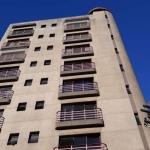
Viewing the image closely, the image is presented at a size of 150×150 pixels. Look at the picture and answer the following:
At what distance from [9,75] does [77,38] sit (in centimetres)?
1068

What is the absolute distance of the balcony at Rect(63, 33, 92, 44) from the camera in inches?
1092

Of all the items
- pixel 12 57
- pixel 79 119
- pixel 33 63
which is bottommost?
pixel 79 119

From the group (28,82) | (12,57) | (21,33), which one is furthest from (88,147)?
(21,33)

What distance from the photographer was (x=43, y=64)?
24234mm

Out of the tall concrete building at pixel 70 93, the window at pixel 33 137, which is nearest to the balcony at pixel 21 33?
the tall concrete building at pixel 70 93

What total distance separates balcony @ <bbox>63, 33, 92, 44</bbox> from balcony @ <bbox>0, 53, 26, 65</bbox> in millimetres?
6034

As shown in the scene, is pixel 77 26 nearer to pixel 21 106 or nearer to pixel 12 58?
pixel 12 58

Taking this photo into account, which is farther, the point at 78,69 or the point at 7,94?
the point at 78,69

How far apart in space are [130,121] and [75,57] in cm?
1142

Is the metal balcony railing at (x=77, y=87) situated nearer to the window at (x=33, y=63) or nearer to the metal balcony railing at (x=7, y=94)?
the metal balcony railing at (x=7, y=94)

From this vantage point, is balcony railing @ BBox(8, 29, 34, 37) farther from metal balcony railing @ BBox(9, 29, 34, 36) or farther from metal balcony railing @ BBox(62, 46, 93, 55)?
metal balcony railing @ BBox(62, 46, 93, 55)

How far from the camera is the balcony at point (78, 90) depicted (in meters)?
19.2

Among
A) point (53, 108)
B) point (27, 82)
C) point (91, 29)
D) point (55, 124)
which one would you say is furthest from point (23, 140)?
point (91, 29)

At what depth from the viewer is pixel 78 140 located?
15.9 metres
